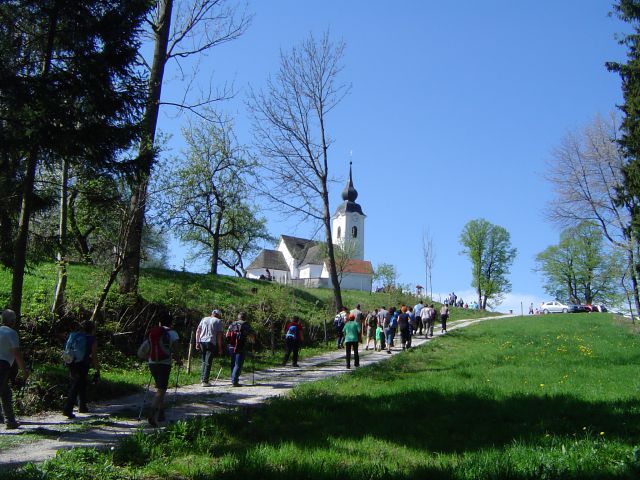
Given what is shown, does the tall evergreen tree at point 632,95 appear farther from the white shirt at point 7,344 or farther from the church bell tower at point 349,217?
the church bell tower at point 349,217

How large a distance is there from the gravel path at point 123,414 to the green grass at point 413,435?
1.01m

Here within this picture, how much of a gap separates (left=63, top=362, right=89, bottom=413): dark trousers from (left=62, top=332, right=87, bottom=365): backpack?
3.8 inches

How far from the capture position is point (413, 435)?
26.1ft

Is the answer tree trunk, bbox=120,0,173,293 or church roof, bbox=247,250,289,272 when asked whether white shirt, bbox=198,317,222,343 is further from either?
church roof, bbox=247,250,289,272

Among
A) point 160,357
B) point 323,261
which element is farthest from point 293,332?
point 323,261

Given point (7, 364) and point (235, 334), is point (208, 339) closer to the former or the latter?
point (235, 334)

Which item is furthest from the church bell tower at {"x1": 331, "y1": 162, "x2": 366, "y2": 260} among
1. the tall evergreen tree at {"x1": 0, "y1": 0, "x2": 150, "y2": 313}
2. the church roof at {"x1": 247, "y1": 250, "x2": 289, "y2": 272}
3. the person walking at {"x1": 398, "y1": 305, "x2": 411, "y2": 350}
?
the tall evergreen tree at {"x1": 0, "y1": 0, "x2": 150, "y2": 313}

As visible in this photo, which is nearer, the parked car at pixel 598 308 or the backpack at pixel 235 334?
the backpack at pixel 235 334

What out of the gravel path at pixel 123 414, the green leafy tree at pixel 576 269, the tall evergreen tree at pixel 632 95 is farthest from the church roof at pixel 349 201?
the gravel path at pixel 123 414

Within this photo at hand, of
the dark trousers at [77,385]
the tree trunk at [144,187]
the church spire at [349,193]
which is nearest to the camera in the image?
the dark trousers at [77,385]

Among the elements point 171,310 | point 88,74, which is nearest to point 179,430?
point 88,74

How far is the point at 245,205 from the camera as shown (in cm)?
4528

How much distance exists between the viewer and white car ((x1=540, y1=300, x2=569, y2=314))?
64.4 metres

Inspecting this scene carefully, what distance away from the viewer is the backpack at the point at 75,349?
9.66 meters
